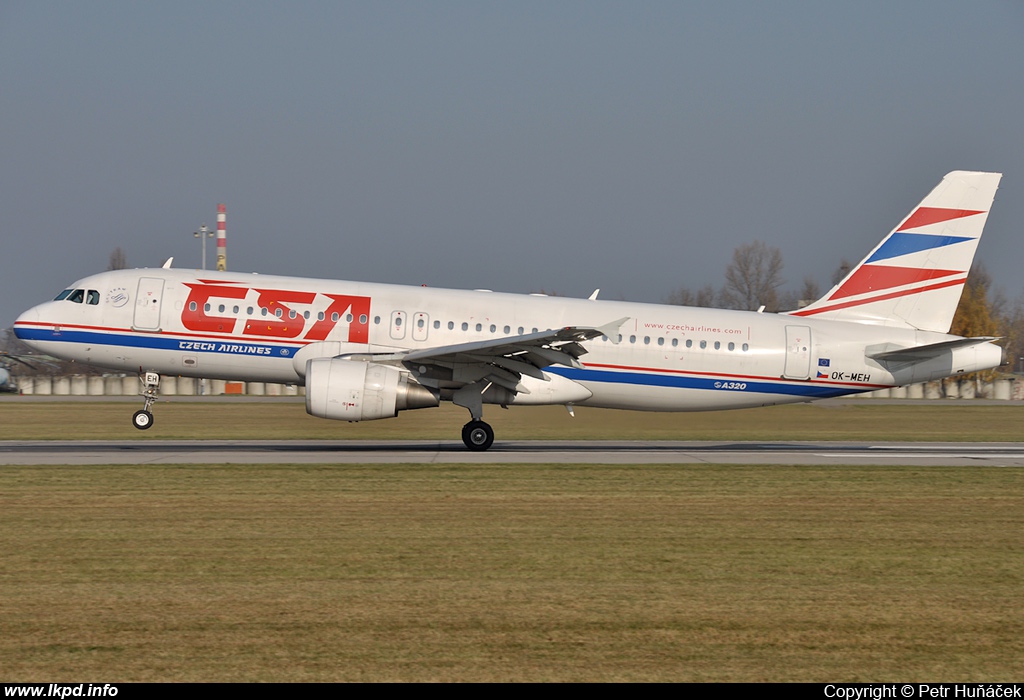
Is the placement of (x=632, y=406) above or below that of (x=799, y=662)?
above

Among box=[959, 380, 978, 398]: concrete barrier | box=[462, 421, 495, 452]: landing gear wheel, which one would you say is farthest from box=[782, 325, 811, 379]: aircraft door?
box=[959, 380, 978, 398]: concrete barrier

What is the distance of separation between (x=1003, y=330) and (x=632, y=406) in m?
91.8

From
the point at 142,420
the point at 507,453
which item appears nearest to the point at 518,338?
the point at 507,453

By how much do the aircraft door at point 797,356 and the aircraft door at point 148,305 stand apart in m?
15.2

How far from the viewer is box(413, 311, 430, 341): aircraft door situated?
936 inches

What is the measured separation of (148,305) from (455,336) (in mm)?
7216

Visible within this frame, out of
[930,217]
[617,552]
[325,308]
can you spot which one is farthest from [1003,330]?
[617,552]

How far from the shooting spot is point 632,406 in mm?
24781

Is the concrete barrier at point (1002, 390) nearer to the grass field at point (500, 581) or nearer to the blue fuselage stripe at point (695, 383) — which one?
the blue fuselage stripe at point (695, 383)

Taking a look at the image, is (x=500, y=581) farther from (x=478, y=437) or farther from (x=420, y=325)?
(x=420, y=325)

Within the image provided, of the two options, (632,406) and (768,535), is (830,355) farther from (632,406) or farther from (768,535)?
(768,535)

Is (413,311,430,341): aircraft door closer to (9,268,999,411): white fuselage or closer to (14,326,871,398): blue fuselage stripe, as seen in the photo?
(9,268,999,411): white fuselage
